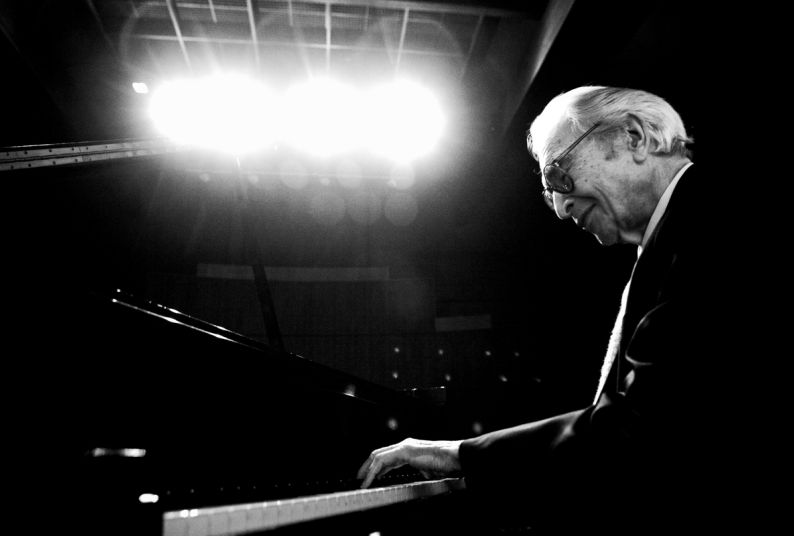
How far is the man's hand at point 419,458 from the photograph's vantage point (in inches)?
45.5

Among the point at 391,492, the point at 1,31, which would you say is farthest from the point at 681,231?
the point at 1,31

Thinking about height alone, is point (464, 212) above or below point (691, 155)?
above

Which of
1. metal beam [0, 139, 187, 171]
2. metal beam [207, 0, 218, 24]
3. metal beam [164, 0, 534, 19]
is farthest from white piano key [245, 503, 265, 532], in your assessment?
metal beam [207, 0, 218, 24]

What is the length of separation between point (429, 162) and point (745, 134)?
2557 mm

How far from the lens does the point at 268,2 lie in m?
3.26

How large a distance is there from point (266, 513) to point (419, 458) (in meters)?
0.63

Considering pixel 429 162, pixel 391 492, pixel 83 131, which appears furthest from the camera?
pixel 429 162

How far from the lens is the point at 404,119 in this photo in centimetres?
407

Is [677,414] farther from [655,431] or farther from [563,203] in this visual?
[563,203]

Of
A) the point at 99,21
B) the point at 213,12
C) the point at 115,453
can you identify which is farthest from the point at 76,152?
the point at 115,453

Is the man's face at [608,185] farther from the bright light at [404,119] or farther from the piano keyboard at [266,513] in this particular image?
the bright light at [404,119]

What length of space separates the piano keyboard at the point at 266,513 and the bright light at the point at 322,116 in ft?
11.7

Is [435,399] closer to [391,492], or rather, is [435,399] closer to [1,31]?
[391,492]

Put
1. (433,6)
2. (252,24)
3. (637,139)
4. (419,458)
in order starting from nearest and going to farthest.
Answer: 1. (419,458)
2. (637,139)
3. (433,6)
4. (252,24)
